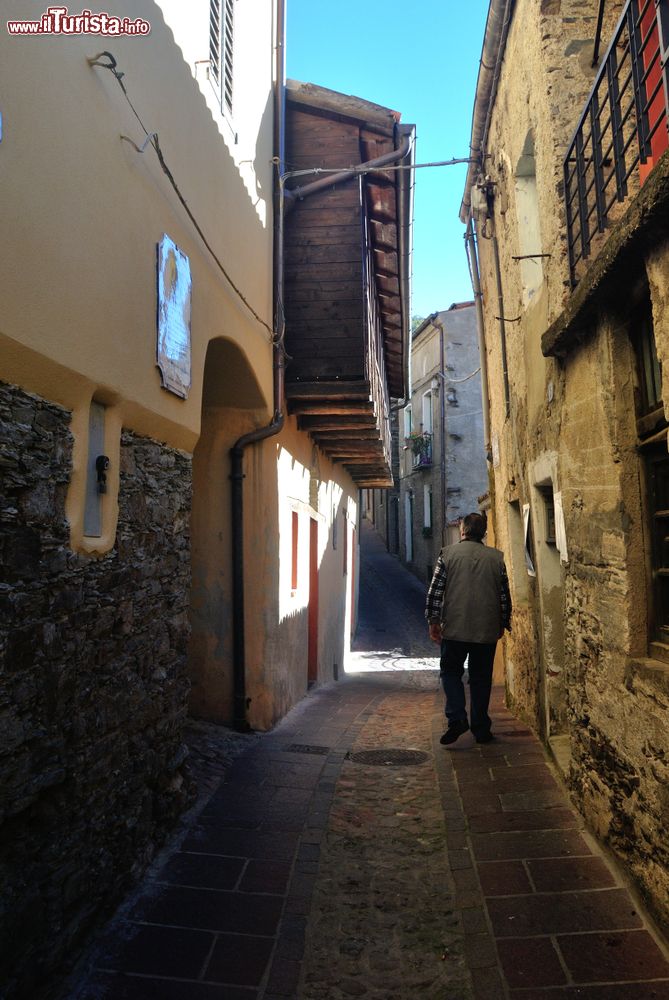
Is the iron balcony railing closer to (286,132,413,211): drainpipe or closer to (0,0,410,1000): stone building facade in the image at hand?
(0,0,410,1000): stone building facade

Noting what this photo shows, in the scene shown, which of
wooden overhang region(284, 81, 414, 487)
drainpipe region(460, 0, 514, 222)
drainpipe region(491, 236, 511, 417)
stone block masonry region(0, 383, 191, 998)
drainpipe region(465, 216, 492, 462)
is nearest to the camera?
stone block masonry region(0, 383, 191, 998)

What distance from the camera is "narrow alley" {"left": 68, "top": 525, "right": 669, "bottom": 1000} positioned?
280 cm

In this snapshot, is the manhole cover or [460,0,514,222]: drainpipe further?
[460,0,514,222]: drainpipe

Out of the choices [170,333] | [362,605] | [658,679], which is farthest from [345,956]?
[362,605]

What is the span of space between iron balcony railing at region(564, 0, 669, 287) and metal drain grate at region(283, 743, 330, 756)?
3792 millimetres

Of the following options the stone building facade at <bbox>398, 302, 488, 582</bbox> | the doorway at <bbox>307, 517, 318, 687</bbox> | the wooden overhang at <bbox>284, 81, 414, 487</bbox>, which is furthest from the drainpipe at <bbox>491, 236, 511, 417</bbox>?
the stone building facade at <bbox>398, 302, 488, 582</bbox>

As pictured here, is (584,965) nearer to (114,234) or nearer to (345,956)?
(345,956)

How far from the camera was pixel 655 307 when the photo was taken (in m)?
2.88

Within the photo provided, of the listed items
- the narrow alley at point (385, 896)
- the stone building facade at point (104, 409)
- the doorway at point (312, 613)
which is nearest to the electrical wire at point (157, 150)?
the stone building facade at point (104, 409)

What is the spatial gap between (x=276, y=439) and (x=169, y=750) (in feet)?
12.1

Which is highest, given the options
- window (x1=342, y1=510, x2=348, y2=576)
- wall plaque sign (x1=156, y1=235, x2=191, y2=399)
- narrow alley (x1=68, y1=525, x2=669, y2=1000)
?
wall plaque sign (x1=156, y1=235, x2=191, y2=399)

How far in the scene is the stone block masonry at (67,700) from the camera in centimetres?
260

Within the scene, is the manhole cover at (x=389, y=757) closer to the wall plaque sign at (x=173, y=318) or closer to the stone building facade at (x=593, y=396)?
the stone building facade at (x=593, y=396)

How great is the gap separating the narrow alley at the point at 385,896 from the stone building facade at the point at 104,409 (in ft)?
1.02
